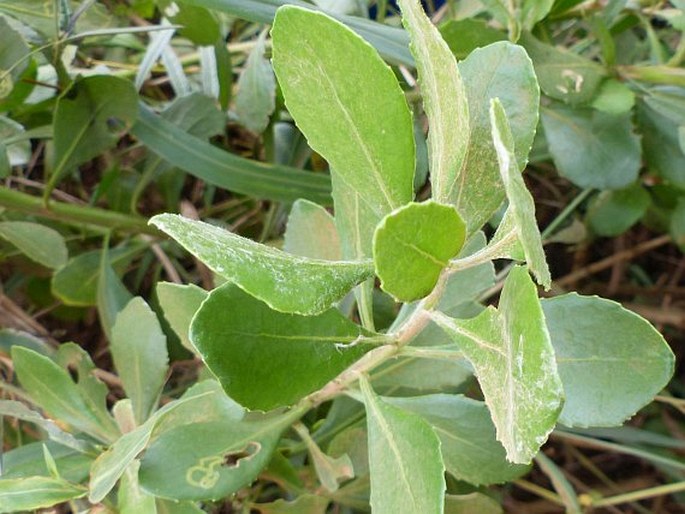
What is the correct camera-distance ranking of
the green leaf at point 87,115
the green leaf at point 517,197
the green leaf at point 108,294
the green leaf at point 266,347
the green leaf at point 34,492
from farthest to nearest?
1. the green leaf at point 108,294
2. the green leaf at point 87,115
3. the green leaf at point 34,492
4. the green leaf at point 266,347
5. the green leaf at point 517,197

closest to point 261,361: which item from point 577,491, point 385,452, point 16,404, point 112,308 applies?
point 385,452

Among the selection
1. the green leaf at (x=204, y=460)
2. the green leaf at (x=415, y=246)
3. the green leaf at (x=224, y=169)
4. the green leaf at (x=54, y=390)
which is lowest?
the green leaf at (x=54, y=390)

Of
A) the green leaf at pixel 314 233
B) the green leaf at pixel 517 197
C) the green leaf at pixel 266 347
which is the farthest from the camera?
the green leaf at pixel 314 233

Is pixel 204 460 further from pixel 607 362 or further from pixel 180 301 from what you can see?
pixel 607 362

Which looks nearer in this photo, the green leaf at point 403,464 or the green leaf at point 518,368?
the green leaf at point 518,368

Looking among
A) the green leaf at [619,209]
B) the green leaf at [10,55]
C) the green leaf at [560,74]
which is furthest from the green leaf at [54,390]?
the green leaf at [619,209]

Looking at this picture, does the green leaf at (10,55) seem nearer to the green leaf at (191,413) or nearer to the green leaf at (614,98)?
the green leaf at (191,413)

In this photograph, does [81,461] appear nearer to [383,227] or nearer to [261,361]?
[261,361]

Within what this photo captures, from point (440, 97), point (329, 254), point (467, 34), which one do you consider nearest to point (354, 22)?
point (467, 34)
